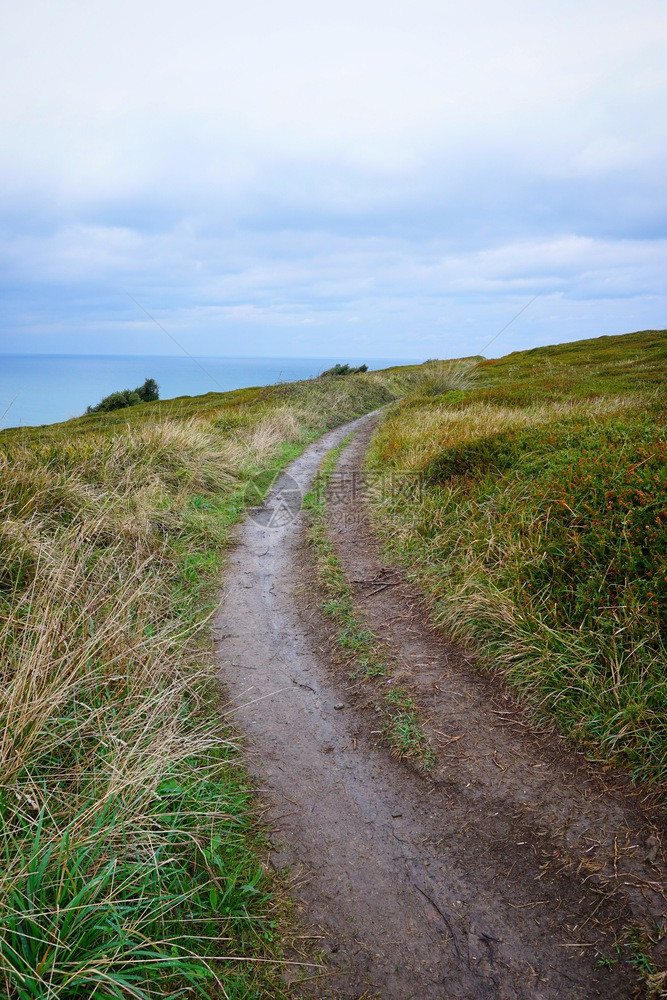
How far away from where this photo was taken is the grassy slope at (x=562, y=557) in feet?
13.8

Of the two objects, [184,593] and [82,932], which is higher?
[184,593]

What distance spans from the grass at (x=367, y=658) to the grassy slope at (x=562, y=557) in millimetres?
894

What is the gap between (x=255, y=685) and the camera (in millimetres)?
5246

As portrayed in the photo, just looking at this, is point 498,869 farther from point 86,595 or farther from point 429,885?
point 86,595

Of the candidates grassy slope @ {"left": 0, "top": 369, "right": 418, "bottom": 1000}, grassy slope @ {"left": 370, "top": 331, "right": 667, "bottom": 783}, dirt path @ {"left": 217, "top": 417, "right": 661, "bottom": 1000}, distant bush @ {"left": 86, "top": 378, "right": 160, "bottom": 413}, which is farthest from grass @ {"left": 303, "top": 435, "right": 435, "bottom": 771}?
distant bush @ {"left": 86, "top": 378, "right": 160, "bottom": 413}

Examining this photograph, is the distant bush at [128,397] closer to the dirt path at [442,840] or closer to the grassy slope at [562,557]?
the grassy slope at [562,557]

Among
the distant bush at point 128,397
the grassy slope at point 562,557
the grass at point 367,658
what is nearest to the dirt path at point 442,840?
the grass at point 367,658

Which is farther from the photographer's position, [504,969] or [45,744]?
[45,744]

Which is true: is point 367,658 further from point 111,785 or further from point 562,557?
point 111,785

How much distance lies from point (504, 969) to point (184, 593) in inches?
195

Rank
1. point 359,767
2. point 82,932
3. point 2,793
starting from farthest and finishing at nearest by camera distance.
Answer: point 359,767 < point 2,793 < point 82,932

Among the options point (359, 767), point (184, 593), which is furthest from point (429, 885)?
point (184, 593)

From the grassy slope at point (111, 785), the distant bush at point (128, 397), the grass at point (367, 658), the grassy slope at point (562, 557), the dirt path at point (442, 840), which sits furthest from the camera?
the distant bush at point (128, 397)

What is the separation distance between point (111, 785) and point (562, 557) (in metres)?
4.46
